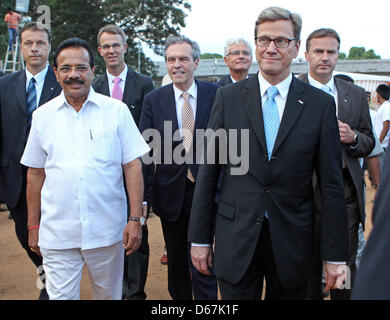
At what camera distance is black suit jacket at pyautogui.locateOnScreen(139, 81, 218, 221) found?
348 cm

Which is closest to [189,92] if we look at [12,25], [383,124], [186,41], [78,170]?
[186,41]

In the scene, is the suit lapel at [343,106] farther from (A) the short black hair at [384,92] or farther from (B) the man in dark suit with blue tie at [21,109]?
(A) the short black hair at [384,92]

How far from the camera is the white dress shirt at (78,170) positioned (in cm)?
272

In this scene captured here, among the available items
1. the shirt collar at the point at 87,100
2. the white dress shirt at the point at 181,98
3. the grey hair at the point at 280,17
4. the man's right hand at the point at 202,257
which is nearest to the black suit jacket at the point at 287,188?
the man's right hand at the point at 202,257

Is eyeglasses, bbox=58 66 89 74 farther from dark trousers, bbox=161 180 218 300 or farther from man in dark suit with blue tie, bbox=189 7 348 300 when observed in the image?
dark trousers, bbox=161 180 218 300

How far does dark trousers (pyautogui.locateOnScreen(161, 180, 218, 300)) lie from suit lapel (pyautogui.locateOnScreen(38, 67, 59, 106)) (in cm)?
143

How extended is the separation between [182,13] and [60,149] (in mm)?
27646

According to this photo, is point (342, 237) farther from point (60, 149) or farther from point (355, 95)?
point (60, 149)

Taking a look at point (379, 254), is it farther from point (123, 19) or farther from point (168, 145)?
point (123, 19)

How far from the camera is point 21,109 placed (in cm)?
362

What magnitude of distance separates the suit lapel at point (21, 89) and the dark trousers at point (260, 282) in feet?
7.63

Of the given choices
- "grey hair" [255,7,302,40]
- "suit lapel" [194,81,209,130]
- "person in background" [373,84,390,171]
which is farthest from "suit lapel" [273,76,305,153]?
"person in background" [373,84,390,171]

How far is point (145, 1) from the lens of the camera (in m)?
27.5

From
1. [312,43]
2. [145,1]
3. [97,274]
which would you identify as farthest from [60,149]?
[145,1]
